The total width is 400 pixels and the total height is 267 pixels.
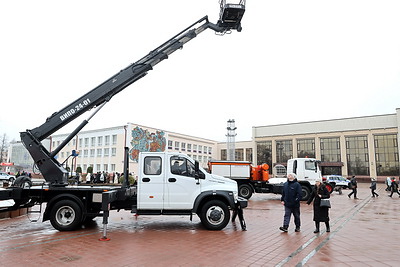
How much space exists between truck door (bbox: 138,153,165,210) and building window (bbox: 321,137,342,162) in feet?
170

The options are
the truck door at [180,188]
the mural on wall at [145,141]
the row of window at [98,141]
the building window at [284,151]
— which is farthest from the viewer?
the building window at [284,151]

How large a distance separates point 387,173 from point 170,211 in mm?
51818

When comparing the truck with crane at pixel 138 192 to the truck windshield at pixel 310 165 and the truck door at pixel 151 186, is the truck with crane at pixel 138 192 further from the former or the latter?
the truck windshield at pixel 310 165

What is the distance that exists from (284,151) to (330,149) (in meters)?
8.83

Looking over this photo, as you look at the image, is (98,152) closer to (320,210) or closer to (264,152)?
(264,152)

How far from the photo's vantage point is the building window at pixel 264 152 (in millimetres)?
60156

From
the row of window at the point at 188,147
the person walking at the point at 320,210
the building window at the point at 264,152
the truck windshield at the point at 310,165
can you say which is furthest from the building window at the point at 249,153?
the person walking at the point at 320,210

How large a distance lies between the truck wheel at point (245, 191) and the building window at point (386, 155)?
41.1 meters

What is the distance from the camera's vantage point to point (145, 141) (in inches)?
2039

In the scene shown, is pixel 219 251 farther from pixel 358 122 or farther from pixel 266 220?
pixel 358 122

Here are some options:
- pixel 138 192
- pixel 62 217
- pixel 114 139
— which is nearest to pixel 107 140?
pixel 114 139

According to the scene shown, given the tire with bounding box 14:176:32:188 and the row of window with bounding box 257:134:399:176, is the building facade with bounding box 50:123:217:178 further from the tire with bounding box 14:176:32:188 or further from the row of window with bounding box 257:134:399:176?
the tire with bounding box 14:176:32:188

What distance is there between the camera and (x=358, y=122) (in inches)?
2019

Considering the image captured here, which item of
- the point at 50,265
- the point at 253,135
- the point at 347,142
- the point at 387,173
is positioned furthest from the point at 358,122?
the point at 50,265
